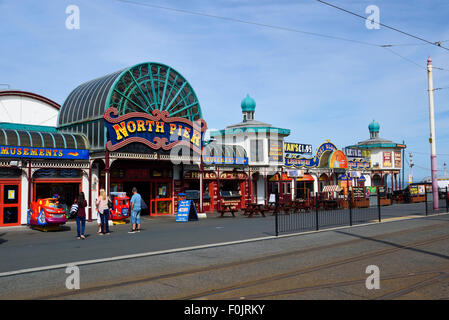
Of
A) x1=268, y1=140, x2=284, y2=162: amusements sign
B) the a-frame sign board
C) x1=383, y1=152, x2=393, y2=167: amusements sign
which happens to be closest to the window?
x1=268, y1=140, x2=284, y2=162: amusements sign

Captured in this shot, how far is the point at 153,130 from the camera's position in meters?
22.8

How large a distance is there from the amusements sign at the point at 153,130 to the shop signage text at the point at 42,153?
79.7 inches

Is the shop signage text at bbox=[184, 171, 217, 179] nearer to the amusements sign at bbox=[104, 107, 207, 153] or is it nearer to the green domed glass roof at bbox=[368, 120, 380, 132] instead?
the amusements sign at bbox=[104, 107, 207, 153]

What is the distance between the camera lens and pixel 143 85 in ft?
78.2

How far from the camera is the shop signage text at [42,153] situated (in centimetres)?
1900

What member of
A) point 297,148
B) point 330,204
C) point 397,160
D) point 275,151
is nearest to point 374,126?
point 397,160

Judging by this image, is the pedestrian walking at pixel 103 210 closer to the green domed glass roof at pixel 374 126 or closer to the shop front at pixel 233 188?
the shop front at pixel 233 188

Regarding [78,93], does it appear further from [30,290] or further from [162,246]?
[30,290]

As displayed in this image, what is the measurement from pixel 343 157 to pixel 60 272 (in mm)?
36666

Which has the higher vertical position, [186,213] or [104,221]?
[104,221]

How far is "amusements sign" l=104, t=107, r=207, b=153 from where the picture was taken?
2109 centimetres

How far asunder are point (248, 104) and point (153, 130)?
1817 centimetres

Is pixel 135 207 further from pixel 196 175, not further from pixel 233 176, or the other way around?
pixel 233 176

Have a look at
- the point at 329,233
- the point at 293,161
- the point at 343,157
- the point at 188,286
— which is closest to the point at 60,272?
the point at 188,286
